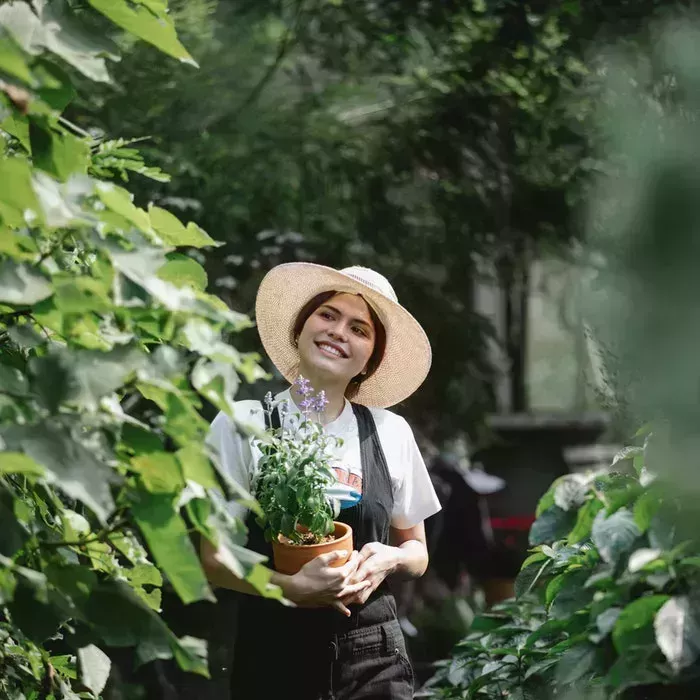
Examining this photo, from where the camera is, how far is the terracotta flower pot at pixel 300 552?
2148mm

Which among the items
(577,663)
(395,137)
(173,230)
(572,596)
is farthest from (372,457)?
(395,137)

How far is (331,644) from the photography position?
226 centimetres

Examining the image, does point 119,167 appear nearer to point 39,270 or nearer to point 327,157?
point 39,270

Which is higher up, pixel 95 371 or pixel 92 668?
pixel 95 371

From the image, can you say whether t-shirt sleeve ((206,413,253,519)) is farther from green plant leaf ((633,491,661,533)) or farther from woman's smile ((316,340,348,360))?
green plant leaf ((633,491,661,533))

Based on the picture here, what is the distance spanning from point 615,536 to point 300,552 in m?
0.67

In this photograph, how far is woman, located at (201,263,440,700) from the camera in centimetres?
225

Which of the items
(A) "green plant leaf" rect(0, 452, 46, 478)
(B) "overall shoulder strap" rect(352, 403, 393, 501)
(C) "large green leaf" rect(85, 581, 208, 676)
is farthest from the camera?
(B) "overall shoulder strap" rect(352, 403, 393, 501)

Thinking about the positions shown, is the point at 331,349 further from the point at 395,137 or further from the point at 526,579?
the point at 395,137

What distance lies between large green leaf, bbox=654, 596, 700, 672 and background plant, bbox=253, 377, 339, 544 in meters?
0.70

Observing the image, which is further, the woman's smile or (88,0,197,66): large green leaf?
the woman's smile

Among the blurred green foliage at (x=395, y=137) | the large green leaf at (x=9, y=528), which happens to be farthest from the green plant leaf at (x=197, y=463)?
the blurred green foliage at (x=395, y=137)

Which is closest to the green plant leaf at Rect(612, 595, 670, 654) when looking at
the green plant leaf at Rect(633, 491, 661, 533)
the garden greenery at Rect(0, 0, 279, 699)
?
the green plant leaf at Rect(633, 491, 661, 533)

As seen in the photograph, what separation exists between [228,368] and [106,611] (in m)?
0.36
